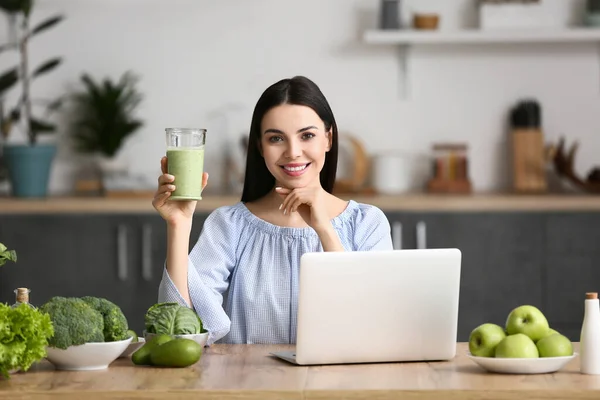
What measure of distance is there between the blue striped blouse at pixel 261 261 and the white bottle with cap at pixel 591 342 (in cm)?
77

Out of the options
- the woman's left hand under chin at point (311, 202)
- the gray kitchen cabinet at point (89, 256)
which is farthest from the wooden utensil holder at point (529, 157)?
the woman's left hand under chin at point (311, 202)

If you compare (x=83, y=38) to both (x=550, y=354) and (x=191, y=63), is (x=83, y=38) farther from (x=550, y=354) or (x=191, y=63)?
(x=550, y=354)

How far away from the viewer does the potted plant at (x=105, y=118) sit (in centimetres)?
491

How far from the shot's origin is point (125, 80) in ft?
16.6

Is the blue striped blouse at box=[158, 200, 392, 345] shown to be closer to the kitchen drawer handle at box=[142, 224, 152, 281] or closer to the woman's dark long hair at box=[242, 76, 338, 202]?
the woman's dark long hair at box=[242, 76, 338, 202]

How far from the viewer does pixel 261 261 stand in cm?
270

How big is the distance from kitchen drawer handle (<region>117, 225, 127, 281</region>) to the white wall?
0.49m

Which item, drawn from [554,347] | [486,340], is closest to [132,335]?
[486,340]

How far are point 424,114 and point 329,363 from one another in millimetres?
3147

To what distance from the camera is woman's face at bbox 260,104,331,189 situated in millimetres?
2557

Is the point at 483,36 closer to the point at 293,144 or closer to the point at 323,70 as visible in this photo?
the point at 323,70

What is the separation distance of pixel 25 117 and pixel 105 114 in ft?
1.62

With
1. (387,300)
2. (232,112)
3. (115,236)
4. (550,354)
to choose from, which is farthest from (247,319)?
(232,112)

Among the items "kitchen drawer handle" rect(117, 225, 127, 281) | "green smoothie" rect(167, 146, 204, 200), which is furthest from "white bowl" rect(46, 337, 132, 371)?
"kitchen drawer handle" rect(117, 225, 127, 281)
